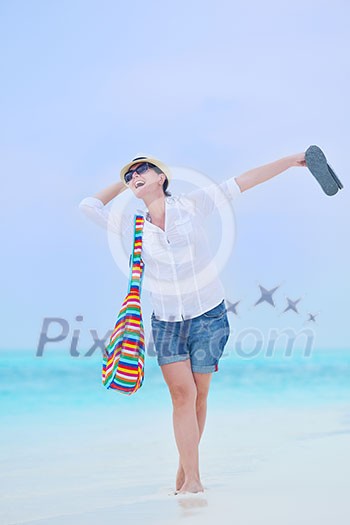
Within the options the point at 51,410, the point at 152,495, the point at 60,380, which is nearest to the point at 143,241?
the point at 152,495

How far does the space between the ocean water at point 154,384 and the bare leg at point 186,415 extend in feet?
10.7

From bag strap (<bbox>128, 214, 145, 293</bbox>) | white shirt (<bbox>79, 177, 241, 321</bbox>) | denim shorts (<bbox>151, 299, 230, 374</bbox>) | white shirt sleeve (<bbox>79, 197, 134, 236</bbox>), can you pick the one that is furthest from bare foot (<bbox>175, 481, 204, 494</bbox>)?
white shirt sleeve (<bbox>79, 197, 134, 236</bbox>)

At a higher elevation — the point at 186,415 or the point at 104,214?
the point at 104,214

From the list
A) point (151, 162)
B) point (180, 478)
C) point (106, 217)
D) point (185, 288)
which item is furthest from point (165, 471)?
point (151, 162)

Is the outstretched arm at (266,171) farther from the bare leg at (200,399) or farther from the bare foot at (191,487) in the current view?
the bare foot at (191,487)

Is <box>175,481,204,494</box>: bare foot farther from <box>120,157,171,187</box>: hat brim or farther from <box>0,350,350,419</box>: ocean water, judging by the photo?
<box>0,350,350,419</box>: ocean water

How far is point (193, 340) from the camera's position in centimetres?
258

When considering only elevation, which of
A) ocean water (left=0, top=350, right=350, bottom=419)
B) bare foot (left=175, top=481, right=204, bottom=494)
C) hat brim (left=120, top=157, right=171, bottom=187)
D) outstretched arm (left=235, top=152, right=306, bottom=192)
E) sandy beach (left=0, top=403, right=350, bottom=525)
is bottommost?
sandy beach (left=0, top=403, right=350, bottom=525)

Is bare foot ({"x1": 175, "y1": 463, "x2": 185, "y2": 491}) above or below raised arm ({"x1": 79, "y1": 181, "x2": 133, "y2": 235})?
below

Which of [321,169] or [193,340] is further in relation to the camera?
[193,340]

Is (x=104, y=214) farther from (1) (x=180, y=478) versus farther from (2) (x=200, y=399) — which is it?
(1) (x=180, y=478)

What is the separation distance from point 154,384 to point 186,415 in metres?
5.69

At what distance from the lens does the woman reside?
2.54 metres

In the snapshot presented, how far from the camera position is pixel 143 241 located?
8.41 ft
